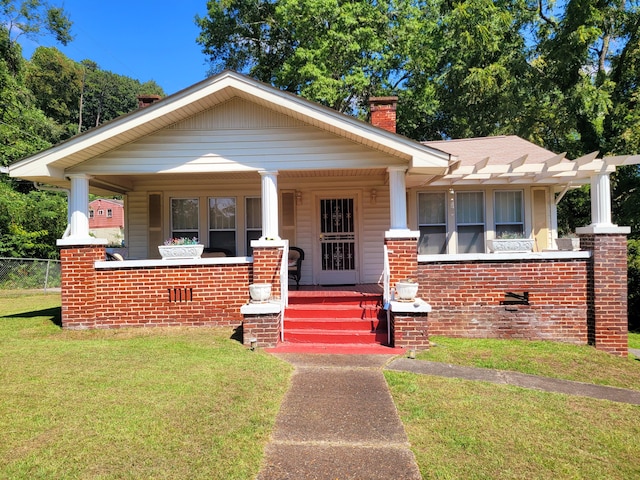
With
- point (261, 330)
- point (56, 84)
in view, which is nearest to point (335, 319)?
point (261, 330)

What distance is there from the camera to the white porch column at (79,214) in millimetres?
7816

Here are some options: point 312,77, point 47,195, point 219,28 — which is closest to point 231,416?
point 312,77

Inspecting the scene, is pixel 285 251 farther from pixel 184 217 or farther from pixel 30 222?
pixel 30 222

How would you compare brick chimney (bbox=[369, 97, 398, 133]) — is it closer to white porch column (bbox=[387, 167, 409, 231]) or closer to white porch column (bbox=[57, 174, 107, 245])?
white porch column (bbox=[387, 167, 409, 231])

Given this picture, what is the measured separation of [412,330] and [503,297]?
2275mm

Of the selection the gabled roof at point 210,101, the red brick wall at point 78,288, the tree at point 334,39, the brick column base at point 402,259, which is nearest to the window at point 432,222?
the gabled roof at point 210,101

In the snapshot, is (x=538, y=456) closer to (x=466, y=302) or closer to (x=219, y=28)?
(x=466, y=302)

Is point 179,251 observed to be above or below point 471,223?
below

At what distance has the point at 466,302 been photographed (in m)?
7.79

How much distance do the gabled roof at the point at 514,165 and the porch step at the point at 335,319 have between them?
122 inches

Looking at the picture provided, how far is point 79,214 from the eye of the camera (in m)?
7.89

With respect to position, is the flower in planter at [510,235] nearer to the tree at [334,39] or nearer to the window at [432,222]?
the window at [432,222]

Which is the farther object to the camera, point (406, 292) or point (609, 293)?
point (609, 293)

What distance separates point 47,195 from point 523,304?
74.7 ft
